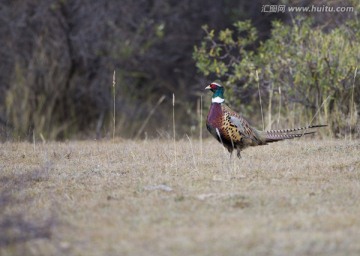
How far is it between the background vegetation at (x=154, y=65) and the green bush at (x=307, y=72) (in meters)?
0.02

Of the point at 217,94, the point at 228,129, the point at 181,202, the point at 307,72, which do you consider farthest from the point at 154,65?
the point at 181,202

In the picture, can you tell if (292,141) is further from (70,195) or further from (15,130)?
(15,130)

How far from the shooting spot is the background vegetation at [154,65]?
1204 centimetres

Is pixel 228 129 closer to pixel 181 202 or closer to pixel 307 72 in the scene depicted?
pixel 181 202

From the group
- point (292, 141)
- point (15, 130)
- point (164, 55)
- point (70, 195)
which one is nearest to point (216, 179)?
point (70, 195)

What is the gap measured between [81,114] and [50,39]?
6.65 ft

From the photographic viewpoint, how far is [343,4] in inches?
484

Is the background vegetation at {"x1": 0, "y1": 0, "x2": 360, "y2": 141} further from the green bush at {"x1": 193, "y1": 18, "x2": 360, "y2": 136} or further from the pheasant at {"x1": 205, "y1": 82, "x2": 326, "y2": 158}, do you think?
the pheasant at {"x1": 205, "y1": 82, "x2": 326, "y2": 158}

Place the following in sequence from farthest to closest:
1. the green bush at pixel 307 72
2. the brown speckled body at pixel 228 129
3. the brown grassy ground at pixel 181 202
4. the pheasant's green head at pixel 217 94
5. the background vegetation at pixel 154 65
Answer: the background vegetation at pixel 154 65 < the green bush at pixel 307 72 < the pheasant's green head at pixel 217 94 < the brown speckled body at pixel 228 129 < the brown grassy ground at pixel 181 202

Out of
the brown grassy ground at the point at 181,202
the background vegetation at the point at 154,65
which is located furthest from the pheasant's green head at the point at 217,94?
the background vegetation at the point at 154,65

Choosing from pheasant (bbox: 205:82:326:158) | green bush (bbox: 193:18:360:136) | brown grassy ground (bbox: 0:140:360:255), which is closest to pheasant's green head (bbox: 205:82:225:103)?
pheasant (bbox: 205:82:326:158)

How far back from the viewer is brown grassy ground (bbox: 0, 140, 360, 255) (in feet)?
17.3

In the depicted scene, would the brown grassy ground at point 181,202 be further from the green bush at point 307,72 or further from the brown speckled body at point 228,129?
the green bush at point 307,72

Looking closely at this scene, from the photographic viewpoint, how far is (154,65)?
1900 centimetres
